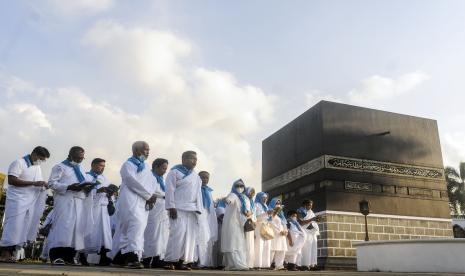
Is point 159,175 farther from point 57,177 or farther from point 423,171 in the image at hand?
point 423,171

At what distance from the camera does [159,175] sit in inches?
252

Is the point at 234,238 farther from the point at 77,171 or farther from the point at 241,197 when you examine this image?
the point at 77,171

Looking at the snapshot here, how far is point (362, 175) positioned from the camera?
1239 centimetres

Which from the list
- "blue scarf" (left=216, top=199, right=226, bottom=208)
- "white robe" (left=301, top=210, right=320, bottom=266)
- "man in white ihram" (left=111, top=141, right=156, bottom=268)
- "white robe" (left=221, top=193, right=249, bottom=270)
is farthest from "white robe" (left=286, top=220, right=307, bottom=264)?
"man in white ihram" (left=111, top=141, right=156, bottom=268)

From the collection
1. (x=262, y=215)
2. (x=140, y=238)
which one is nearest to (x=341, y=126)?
(x=262, y=215)

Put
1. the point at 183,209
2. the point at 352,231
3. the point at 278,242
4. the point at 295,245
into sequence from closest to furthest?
the point at 183,209 → the point at 278,242 → the point at 295,245 → the point at 352,231

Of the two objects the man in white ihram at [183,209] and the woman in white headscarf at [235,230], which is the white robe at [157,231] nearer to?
the man in white ihram at [183,209]

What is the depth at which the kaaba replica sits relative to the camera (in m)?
11.7

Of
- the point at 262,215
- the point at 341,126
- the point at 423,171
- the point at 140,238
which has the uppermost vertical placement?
the point at 341,126

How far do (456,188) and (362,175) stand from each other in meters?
23.6

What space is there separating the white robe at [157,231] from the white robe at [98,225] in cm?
69

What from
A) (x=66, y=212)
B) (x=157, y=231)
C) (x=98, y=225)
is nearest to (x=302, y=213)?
(x=157, y=231)

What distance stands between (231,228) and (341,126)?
736 centimetres

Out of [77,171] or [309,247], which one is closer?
[77,171]
